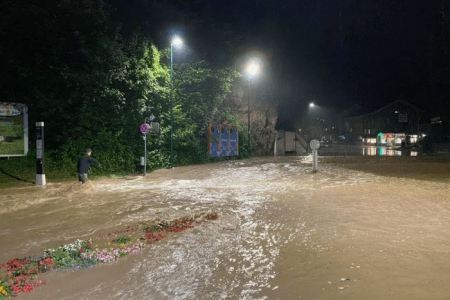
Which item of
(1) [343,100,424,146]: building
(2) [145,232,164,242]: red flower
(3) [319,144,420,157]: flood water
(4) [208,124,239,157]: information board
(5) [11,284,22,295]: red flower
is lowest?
(5) [11,284,22,295]: red flower

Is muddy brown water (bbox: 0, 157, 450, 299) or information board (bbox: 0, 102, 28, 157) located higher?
information board (bbox: 0, 102, 28, 157)

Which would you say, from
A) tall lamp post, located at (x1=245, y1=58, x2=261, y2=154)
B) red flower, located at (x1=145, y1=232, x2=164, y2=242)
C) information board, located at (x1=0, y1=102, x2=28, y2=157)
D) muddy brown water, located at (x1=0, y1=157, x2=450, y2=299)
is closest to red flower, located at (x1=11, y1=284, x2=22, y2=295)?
muddy brown water, located at (x1=0, y1=157, x2=450, y2=299)

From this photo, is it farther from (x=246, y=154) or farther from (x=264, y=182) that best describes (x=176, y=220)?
(x=246, y=154)

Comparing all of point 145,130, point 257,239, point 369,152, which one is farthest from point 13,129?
point 369,152

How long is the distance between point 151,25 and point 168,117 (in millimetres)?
8778

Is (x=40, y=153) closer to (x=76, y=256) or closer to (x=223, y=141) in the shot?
(x=76, y=256)

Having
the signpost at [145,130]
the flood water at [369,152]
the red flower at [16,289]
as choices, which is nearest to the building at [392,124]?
the flood water at [369,152]

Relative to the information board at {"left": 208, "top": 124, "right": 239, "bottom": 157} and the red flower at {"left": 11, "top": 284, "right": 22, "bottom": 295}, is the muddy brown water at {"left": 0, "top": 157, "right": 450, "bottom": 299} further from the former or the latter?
the information board at {"left": 208, "top": 124, "right": 239, "bottom": 157}

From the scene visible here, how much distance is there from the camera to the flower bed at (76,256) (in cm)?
672

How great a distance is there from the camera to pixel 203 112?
3159 centimetres

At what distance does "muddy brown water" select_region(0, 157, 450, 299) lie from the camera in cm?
635

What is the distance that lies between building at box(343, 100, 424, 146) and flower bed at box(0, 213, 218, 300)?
7201 cm

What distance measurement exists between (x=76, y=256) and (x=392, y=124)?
84.7 metres

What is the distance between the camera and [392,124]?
84.4m
